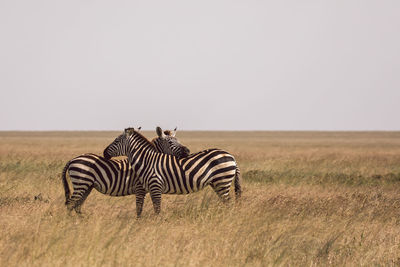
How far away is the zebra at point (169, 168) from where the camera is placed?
972 centimetres

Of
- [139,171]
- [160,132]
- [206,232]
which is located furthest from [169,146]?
[206,232]

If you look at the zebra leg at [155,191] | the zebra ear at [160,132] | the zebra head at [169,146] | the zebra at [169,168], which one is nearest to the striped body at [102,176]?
the zebra at [169,168]

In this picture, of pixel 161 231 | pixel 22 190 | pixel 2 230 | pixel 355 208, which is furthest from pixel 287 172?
pixel 2 230

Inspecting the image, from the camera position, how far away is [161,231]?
8.30m

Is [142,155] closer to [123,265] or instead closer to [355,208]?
[123,265]

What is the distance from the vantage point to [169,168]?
9922 millimetres

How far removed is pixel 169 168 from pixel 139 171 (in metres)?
0.58

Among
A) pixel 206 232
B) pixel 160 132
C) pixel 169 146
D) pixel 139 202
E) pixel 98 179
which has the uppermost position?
pixel 160 132

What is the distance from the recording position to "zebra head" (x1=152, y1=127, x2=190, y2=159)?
34.2 feet

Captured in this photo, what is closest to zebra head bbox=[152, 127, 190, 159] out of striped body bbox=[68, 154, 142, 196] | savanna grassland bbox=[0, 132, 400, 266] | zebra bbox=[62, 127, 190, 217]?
zebra bbox=[62, 127, 190, 217]

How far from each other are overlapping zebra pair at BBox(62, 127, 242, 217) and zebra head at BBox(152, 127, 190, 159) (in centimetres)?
4

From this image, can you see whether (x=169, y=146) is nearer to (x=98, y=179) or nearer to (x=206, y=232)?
(x=98, y=179)

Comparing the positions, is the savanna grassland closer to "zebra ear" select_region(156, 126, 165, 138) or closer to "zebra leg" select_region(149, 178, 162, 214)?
"zebra leg" select_region(149, 178, 162, 214)

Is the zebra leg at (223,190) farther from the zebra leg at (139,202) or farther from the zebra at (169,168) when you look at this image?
the zebra leg at (139,202)
